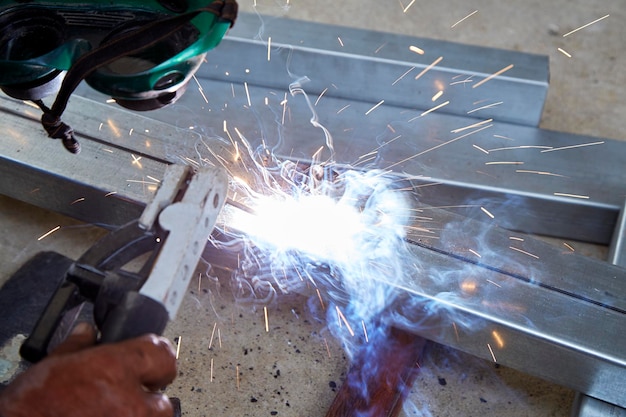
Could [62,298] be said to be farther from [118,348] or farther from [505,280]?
[505,280]

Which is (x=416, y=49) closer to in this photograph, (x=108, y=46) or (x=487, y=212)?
(x=487, y=212)

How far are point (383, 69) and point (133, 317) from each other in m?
1.92

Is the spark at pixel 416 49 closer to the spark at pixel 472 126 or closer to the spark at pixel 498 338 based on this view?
the spark at pixel 472 126

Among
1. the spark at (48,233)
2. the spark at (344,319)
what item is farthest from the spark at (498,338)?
the spark at (48,233)

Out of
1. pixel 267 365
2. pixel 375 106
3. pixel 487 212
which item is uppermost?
pixel 375 106

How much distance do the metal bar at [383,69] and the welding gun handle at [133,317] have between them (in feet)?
6.04

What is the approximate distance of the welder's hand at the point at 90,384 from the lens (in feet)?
4.20

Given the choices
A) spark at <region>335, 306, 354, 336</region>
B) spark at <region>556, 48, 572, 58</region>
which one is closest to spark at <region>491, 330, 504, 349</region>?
spark at <region>335, 306, 354, 336</region>

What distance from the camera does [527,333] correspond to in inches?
76.9

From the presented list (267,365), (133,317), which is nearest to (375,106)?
(267,365)

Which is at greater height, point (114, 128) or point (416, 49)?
point (416, 49)

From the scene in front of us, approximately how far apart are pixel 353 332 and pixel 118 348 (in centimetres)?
114

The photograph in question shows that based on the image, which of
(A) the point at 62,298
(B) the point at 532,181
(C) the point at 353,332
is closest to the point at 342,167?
(C) the point at 353,332

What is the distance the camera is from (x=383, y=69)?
297 cm
